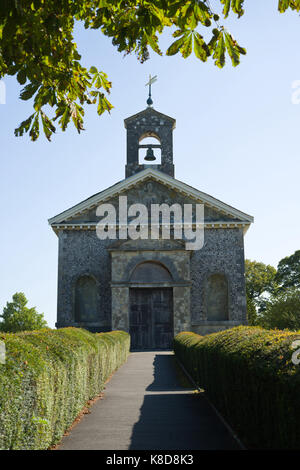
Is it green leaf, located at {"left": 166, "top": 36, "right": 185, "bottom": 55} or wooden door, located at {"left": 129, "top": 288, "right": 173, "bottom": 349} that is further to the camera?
wooden door, located at {"left": 129, "top": 288, "right": 173, "bottom": 349}

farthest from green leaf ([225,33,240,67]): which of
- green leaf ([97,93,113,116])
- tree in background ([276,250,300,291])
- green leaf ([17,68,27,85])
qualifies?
tree in background ([276,250,300,291])

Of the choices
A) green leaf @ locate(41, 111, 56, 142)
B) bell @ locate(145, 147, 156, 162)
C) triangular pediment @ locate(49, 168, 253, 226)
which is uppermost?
bell @ locate(145, 147, 156, 162)

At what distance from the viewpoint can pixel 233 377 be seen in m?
7.55

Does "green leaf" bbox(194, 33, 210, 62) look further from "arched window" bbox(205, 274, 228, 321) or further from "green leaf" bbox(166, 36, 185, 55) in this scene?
"arched window" bbox(205, 274, 228, 321)

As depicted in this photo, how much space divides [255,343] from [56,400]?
9.81 feet

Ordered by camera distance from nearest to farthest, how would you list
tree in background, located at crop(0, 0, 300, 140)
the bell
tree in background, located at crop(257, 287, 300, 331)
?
tree in background, located at crop(0, 0, 300, 140) → the bell → tree in background, located at crop(257, 287, 300, 331)

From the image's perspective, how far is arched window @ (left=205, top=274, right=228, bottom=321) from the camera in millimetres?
28062

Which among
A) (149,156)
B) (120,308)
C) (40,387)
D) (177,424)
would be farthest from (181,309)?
(40,387)

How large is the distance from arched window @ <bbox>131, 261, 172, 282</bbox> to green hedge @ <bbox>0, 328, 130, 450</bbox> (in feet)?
53.1

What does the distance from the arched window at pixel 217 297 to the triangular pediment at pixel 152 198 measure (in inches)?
135

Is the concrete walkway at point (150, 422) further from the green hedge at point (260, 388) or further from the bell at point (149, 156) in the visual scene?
the bell at point (149, 156)

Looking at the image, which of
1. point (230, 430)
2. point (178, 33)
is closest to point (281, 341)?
point (230, 430)

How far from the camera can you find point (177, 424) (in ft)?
28.4

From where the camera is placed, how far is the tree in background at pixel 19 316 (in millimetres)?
55266
